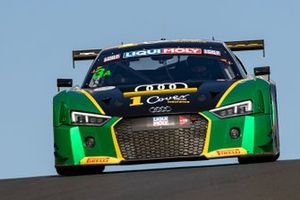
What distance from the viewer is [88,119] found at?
10125mm

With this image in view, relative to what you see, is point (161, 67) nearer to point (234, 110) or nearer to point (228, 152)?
point (234, 110)

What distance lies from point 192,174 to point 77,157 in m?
1.92

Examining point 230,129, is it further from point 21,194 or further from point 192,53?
point 21,194

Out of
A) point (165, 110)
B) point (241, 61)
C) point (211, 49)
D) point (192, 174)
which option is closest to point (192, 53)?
point (211, 49)

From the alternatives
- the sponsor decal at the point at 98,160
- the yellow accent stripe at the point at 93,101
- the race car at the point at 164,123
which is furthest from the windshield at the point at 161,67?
the sponsor decal at the point at 98,160

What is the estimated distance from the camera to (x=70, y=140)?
33.4 ft

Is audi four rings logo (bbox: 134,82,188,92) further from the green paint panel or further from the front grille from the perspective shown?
the green paint panel

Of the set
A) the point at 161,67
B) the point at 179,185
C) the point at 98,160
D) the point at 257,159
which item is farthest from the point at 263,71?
the point at 179,185

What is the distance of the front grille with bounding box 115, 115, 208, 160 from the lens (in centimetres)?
987

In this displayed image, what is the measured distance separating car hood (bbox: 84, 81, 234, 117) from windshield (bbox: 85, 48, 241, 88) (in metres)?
0.68

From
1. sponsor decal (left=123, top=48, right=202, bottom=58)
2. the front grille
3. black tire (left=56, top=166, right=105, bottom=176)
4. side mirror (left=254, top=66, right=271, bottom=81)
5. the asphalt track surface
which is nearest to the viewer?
the asphalt track surface

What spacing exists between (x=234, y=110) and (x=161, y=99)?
713 millimetres

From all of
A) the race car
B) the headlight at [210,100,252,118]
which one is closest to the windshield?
the race car

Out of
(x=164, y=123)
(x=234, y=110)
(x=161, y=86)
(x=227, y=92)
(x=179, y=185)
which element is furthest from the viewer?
(x=161, y=86)
